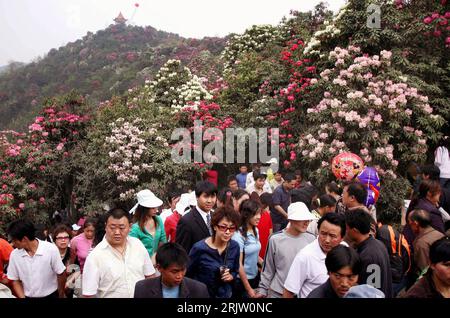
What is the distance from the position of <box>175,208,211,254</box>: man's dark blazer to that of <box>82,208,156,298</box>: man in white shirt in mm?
740

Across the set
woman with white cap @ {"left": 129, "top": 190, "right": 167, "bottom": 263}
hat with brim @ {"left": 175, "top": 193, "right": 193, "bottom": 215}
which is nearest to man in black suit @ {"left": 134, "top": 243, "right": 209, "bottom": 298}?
woman with white cap @ {"left": 129, "top": 190, "right": 167, "bottom": 263}

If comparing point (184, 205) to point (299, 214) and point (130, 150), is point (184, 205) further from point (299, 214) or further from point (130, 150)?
point (130, 150)

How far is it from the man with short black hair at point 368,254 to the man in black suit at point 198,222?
147 centimetres

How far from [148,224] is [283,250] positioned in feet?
5.28

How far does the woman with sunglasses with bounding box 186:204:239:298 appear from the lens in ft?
12.3

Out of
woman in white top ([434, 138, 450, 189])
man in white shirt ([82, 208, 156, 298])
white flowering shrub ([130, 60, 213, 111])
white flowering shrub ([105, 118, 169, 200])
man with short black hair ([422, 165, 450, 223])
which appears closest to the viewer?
man in white shirt ([82, 208, 156, 298])

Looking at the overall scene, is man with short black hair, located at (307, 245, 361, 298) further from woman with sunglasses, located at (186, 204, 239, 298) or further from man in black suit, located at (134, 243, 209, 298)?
woman with sunglasses, located at (186, 204, 239, 298)

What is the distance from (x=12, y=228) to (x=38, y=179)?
7907 millimetres

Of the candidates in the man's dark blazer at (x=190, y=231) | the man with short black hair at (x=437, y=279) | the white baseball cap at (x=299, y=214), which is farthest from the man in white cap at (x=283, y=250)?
the man with short black hair at (x=437, y=279)

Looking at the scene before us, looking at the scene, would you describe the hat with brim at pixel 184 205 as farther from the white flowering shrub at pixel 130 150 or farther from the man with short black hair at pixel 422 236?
the white flowering shrub at pixel 130 150

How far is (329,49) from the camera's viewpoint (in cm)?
1157

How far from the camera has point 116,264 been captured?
Answer: 137 inches

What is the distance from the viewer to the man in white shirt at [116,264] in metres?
3.39
